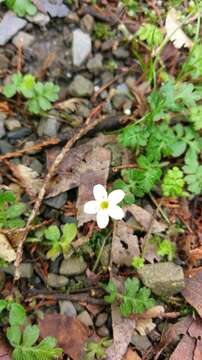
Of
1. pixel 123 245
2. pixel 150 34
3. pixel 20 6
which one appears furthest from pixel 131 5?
pixel 123 245

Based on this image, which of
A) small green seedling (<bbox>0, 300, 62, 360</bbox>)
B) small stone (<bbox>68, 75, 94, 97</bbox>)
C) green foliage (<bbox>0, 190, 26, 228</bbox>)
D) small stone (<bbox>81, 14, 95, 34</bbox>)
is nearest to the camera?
small green seedling (<bbox>0, 300, 62, 360</bbox>)

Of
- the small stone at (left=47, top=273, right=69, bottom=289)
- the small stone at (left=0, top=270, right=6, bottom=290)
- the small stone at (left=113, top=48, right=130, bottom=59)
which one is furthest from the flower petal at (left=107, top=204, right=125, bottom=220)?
the small stone at (left=113, top=48, right=130, bottom=59)

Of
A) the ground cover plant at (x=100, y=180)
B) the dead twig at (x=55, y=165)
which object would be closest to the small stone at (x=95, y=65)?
the ground cover plant at (x=100, y=180)

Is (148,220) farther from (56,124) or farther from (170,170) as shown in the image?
(56,124)

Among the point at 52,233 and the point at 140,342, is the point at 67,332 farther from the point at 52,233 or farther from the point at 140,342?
the point at 52,233

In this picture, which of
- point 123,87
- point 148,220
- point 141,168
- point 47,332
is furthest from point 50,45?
point 47,332

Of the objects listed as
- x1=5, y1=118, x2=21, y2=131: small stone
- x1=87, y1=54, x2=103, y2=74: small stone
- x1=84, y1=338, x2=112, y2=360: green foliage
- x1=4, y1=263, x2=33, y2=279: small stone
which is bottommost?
x1=84, y1=338, x2=112, y2=360: green foliage

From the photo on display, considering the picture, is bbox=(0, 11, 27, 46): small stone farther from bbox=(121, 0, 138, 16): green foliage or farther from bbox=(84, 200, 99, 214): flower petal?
bbox=(84, 200, 99, 214): flower petal
